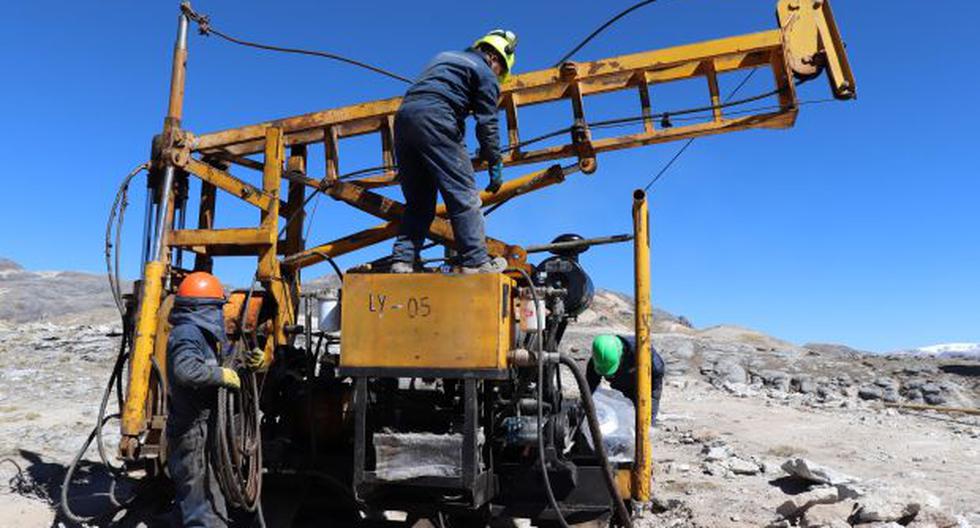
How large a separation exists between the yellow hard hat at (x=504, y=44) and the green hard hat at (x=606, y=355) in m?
2.69

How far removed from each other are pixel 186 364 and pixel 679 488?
3936mm

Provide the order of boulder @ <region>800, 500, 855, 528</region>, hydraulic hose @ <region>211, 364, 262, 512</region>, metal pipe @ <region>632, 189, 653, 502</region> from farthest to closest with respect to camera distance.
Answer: boulder @ <region>800, 500, 855, 528</region>, metal pipe @ <region>632, 189, 653, 502</region>, hydraulic hose @ <region>211, 364, 262, 512</region>

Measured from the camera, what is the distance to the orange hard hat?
4574mm

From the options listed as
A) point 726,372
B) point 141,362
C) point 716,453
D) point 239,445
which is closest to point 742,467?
point 716,453

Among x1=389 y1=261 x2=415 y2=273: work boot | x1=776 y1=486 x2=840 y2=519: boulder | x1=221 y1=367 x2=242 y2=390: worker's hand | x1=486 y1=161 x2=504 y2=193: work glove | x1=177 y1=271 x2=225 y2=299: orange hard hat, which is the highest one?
x1=486 y1=161 x2=504 y2=193: work glove

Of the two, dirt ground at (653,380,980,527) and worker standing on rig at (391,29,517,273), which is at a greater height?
worker standing on rig at (391,29,517,273)

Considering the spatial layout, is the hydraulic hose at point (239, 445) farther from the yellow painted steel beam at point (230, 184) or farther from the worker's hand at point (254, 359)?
the yellow painted steel beam at point (230, 184)

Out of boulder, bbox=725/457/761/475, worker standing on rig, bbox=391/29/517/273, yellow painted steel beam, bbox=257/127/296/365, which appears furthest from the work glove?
boulder, bbox=725/457/761/475

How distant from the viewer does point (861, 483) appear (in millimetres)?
5852

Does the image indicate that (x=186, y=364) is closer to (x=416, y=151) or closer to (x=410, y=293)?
(x=410, y=293)

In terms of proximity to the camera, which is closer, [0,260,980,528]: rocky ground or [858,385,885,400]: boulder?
[0,260,980,528]: rocky ground

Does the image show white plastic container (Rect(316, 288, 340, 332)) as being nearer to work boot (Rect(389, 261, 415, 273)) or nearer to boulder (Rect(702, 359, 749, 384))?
work boot (Rect(389, 261, 415, 273))

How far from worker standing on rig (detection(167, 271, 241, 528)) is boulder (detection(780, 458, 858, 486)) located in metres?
4.26

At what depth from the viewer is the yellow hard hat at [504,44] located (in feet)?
15.3
